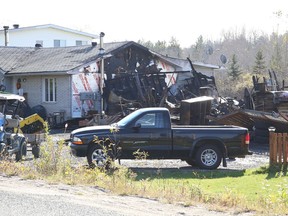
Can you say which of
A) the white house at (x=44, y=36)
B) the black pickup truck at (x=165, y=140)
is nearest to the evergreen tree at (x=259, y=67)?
the white house at (x=44, y=36)

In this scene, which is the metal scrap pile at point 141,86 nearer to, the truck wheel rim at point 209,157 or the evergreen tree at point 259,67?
the truck wheel rim at point 209,157

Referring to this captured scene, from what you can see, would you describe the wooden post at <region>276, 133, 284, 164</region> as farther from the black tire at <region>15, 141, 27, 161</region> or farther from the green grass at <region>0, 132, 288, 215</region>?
the black tire at <region>15, 141, 27, 161</region>

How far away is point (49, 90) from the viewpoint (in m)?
33.6

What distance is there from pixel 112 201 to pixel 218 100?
2101 centimetres

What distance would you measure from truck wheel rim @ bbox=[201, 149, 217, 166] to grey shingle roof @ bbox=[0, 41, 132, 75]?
16676 mm

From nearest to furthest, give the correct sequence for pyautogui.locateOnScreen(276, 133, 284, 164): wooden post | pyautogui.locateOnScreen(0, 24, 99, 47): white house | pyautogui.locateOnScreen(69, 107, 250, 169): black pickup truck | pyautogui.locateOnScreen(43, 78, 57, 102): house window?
pyautogui.locateOnScreen(69, 107, 250, 169): black pickup truck < pyautogui.locateOnScreen(276, 133, 284, 164): wooden post < pyautogui.locateOnScreen(43, 78, 57, 102): house window < pyautogui.locateOnScreen(0, 24, 99, 47): white house

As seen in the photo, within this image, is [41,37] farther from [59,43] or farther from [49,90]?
[49,90]

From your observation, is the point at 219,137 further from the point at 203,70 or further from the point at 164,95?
the point at 203,70

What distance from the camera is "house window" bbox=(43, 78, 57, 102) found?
33250mm

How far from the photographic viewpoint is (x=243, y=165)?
17.8 m

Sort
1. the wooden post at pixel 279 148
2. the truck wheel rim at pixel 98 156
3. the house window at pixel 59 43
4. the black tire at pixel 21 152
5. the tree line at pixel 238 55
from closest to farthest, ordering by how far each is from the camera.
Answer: the truck wheel rim at pixel 98 156, the black tire at pixel 21 152, the wooden post at pixel 279 148, the house window at pixel 59 43, the tree line at pixel 238 55

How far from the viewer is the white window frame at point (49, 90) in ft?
109

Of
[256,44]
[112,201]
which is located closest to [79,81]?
[112,201]

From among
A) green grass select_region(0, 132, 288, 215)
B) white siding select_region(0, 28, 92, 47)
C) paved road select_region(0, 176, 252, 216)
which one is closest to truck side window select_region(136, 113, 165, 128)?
green grass select_region(0, 132, 288, 215)
